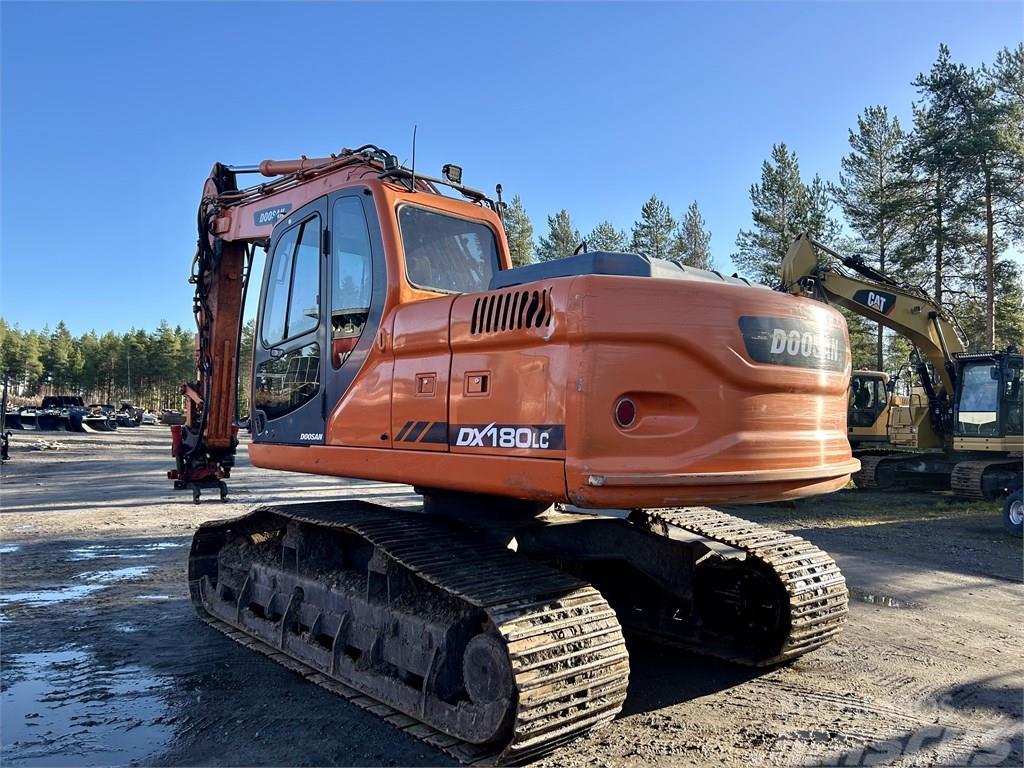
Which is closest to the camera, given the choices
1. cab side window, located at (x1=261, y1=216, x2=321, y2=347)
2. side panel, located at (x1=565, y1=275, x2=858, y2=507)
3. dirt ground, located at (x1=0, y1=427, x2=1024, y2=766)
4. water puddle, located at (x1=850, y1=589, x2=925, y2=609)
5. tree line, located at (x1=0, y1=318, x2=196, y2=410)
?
side panel, located at (x1=565, y1=275, x2=858, y2=507)

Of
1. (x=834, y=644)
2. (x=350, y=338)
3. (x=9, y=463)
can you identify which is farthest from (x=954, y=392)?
(x=9, y=463)

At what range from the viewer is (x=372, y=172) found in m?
5.07

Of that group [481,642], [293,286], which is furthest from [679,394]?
[293,286]

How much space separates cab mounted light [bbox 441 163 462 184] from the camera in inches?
218

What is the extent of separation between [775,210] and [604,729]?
31.4 metres

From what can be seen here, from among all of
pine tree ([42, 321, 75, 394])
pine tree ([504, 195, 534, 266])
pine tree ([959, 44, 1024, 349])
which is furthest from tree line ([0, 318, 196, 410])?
pine tree ([959, 44, 1024, 349])

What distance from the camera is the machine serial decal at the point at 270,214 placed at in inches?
236

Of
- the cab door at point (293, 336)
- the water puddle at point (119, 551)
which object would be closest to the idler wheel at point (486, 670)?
the cab door at point (293, 336)

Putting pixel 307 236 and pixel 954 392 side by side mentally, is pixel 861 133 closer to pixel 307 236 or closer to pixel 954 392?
pixel 954 392

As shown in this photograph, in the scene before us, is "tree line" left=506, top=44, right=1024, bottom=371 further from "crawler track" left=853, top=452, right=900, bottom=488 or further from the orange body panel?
the orange body panel

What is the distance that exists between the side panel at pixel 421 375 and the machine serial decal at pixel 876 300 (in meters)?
13.9

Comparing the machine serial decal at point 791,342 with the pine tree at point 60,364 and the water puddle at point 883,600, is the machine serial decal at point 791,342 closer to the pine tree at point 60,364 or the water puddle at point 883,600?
the water puddle at point 883,600

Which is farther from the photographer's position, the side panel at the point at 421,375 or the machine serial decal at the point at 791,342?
the side panel at the point at 421,375

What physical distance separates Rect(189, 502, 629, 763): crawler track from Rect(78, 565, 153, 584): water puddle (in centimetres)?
278
